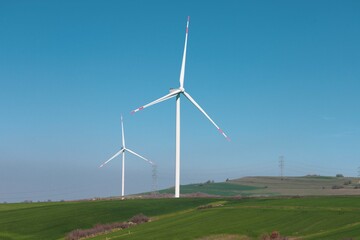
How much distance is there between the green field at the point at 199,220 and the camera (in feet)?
137

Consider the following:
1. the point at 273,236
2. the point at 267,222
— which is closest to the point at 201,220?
the point at 267,222

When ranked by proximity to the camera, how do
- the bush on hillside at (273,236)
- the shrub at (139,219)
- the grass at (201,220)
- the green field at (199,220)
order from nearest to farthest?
1. the bush on hillside at (273,236)
2. the grass at (201,220)
3. the green field at (199,220)
4. the shrub at (139,219)

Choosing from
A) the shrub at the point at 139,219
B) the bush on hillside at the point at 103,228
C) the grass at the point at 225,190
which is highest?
the grass at the point at 225,190

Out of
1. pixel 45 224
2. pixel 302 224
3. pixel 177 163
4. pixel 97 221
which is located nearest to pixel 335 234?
pixel 302 224

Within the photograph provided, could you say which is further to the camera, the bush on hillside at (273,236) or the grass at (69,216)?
the grass at (69,216)

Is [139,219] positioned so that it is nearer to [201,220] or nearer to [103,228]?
[103,228]

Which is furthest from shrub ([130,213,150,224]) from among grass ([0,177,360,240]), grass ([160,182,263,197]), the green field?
grass ([160,182,263,197])

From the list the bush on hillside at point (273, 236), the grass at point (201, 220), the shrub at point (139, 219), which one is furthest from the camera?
the shrub at point (139, 219)

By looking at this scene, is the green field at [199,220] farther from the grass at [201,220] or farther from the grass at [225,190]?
the grass at [225,190]

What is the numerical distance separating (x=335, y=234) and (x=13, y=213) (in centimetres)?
5282

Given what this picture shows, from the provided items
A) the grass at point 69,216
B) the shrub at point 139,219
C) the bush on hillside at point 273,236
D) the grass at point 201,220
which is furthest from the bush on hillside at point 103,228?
the bush on hillside at point 273,236

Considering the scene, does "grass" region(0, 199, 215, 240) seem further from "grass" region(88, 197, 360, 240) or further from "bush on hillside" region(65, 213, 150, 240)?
"grass" region(88, 197, 360, 240)

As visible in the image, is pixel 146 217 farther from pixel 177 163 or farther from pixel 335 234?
pixel 335 234

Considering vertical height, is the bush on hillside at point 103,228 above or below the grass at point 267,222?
below
